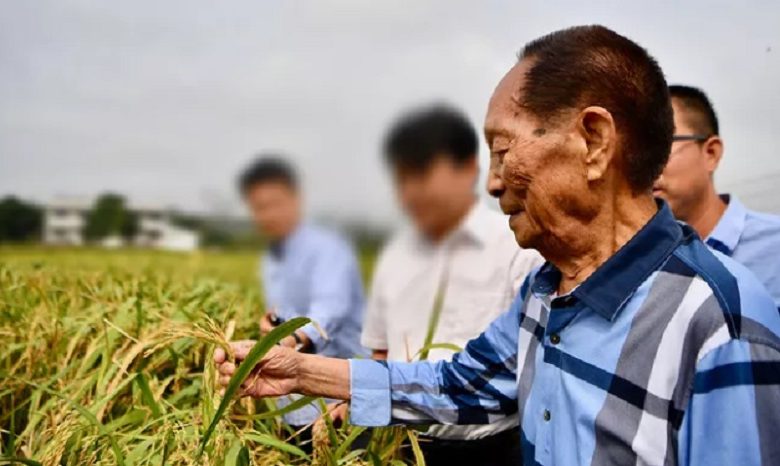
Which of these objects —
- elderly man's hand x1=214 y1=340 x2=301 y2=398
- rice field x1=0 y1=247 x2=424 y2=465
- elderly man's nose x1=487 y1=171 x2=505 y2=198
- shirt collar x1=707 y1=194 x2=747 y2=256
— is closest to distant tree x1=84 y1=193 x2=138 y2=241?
rice field x1=0 y1=247 x2=424 y2=465

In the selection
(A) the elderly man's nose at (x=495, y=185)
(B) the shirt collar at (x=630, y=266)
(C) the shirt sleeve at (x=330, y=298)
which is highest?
(A) the elderly man's nose at (x=495, y=185)

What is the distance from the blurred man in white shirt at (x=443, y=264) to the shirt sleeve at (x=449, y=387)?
0.11 meters

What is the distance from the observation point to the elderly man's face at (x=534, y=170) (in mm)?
1137

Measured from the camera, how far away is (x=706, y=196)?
225cm

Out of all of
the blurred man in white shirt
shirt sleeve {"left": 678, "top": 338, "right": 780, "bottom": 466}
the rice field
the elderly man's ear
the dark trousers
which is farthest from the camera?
the dark trousers

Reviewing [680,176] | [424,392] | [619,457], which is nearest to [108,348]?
[424,392]

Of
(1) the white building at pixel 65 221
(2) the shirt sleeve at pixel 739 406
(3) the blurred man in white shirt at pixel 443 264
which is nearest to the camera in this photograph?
(2) the shirt sleeve at pixel 739 406

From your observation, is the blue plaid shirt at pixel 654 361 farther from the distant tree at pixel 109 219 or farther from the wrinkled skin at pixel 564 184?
the distant tree at pixel 109 219

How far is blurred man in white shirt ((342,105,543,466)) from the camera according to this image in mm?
1204

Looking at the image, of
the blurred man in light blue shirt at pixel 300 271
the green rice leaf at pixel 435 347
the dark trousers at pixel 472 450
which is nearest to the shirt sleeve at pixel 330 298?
the blurred man in light blue shirt at pixel 300 271

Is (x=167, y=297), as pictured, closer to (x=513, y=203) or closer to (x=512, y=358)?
(x=512, y=358)

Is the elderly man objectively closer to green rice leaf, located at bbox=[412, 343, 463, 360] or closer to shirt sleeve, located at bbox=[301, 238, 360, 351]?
green rice leaf, located at bbox=[412, 343, 463, 360]

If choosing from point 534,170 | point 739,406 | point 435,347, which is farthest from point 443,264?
point 739,406

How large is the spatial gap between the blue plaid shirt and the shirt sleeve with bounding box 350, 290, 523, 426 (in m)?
0.06
